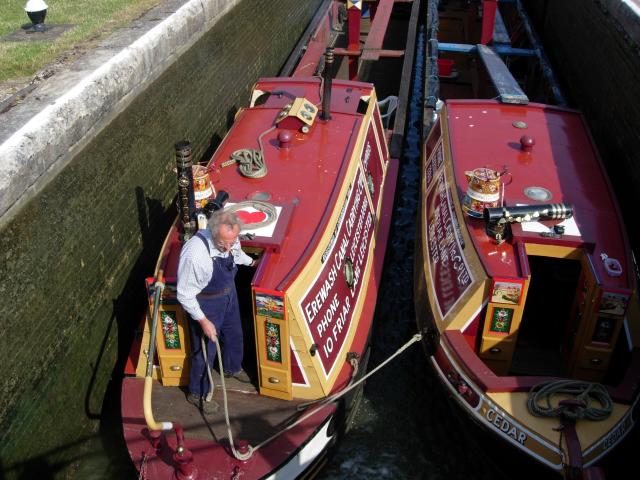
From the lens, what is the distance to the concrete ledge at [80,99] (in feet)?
15.3

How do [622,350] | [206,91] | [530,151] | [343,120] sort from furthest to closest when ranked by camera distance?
[206,91] < [343,120] < [530,151] < [622,350]

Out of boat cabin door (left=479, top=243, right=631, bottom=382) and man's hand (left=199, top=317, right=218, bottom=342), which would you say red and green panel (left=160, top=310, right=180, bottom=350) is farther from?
boat cabin door (left=479, top=243, right=631, bottom=382)

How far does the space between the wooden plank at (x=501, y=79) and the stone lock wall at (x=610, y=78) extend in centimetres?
133

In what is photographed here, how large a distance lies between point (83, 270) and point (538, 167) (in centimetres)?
465

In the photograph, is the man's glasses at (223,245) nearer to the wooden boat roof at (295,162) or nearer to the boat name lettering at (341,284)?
the wooden boat roof at (295,162)

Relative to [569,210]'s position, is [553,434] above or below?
below

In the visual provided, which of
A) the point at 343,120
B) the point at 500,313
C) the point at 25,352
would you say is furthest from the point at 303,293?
the point at 343,120

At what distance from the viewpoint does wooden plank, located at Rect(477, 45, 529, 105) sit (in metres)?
7.89

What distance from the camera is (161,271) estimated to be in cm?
498

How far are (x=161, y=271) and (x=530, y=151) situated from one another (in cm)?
420

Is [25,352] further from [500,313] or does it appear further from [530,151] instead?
[530,151]

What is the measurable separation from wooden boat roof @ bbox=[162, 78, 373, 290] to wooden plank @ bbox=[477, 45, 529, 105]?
1755 millimetres

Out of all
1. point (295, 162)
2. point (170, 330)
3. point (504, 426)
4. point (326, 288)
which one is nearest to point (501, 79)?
point (295, 162)

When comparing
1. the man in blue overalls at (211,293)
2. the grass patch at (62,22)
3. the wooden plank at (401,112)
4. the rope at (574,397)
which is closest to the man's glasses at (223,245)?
the man in blue overalls at (211,293)
